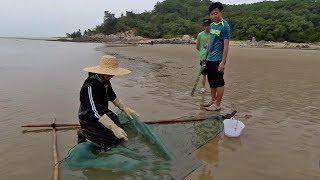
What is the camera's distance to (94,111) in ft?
14.5

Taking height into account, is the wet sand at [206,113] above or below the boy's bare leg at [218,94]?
below

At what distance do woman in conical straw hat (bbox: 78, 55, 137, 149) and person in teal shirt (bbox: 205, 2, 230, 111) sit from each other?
2769 mm

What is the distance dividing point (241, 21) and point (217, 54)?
47.9m

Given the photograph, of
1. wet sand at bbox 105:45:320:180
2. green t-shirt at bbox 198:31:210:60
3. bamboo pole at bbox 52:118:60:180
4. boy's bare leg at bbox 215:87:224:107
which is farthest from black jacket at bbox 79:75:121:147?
green t-shirt at bbox 198:31:210:60

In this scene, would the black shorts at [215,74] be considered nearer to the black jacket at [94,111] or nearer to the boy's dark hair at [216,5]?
the boy's dark hair at [216,5]

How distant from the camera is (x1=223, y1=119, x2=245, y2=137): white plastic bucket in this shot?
5344 millimetres

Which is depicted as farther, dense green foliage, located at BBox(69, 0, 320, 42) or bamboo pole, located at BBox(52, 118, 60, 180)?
dense green foliage, located at BBox(69, 0, 320, 42)

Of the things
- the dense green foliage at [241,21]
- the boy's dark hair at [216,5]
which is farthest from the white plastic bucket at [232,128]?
the dense green foliage at [241,21]

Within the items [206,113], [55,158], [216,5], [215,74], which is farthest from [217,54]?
[55,158]

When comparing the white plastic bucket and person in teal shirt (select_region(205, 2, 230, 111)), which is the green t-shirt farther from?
the white plastic bucket

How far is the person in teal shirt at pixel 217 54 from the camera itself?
681 centimetres

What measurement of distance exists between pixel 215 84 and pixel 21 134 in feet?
11.6

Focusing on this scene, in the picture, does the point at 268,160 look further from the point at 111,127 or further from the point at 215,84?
the point at 215,84

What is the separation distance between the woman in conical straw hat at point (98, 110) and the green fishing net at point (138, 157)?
0.44 feet
